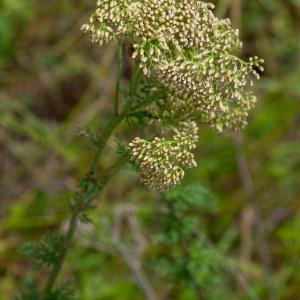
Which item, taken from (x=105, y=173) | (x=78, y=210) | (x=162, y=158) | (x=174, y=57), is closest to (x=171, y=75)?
(x=174, y=57)

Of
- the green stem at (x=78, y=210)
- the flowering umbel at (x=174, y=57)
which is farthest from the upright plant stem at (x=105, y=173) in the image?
the flowering umbel at (x=174, y=57)

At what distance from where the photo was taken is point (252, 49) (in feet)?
24.1

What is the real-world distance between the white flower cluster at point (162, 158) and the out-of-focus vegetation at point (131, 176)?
1.40m

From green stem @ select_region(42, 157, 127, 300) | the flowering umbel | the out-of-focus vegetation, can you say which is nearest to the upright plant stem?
green stem @ select_region(42, 157, 127, 300)

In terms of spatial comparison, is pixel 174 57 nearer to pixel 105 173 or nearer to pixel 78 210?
pixel 105 173

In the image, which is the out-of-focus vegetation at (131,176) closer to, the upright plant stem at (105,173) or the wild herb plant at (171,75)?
the upright plant stem at (105,173)

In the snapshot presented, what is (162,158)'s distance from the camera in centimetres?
283

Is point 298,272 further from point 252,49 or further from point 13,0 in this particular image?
point 13,0

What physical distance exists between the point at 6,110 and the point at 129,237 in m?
1.74

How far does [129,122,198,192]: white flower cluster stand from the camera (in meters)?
2.82

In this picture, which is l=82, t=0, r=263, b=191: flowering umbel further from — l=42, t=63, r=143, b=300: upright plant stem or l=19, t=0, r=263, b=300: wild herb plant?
l=42, t=63, r=143, b=300: upright plant stem

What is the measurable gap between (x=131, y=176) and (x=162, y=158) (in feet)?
10.1

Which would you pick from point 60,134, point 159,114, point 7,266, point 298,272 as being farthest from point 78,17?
point 159,114

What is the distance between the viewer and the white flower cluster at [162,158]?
2.82 meters
